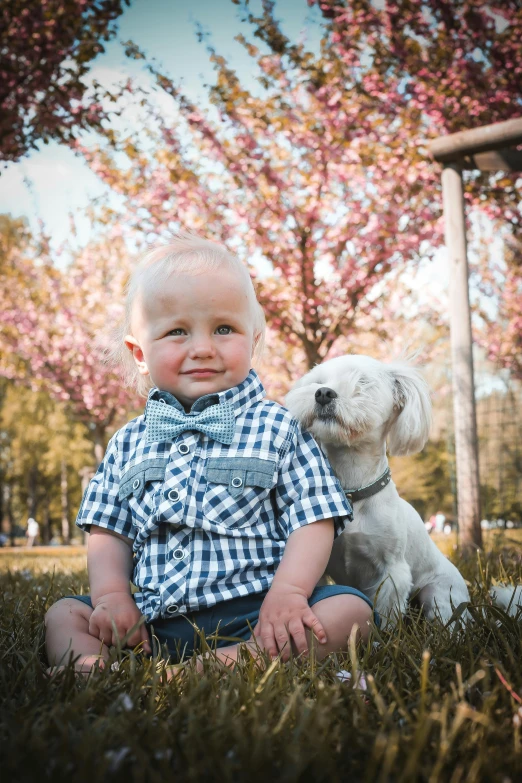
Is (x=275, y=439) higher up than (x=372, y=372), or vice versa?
(x=372, y=372)

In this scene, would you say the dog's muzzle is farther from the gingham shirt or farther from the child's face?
the child's face

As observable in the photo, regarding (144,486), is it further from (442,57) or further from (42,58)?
(442,57)

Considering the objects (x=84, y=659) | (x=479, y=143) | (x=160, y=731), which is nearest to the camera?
(x=160, y=731)

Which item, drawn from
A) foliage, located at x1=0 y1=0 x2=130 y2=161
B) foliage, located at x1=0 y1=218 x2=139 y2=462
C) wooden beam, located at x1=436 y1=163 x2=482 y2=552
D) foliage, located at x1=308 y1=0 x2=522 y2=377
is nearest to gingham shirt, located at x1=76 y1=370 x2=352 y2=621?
wooden beam, located at x1=436 y1=163 x2=482 y2=552

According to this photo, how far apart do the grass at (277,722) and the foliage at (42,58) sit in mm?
4916

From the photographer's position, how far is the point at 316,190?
21.2ft

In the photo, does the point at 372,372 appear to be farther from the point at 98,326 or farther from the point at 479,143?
the point at 98,326

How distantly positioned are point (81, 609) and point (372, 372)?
1231mm

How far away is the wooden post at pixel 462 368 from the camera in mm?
4020

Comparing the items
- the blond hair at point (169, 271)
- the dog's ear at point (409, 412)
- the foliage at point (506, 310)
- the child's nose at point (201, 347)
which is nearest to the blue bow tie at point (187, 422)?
the child's nose at point (201, 347)

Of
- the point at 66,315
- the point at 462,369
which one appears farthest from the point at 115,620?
the point at 66,315

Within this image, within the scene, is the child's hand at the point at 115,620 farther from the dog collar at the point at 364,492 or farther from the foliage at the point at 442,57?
the foliage at the point at 442,57

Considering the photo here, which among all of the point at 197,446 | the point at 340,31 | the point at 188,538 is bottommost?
the point at 188,538

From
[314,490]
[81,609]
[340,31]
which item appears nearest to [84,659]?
[81,609]
